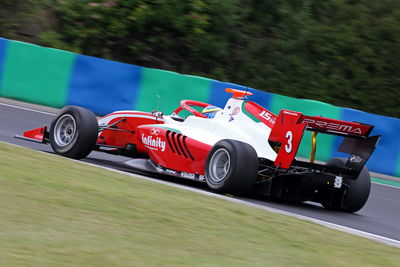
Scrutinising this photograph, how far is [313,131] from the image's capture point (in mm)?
9102

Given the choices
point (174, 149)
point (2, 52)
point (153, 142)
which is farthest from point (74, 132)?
point (2, 52)

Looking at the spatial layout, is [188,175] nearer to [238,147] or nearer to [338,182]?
[238,147]

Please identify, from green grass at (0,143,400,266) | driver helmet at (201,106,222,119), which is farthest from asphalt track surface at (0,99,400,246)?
green grass at (0,143,400,266)

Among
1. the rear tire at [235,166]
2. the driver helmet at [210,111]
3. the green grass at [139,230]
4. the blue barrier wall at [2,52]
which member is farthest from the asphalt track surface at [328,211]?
the blue barrier wall at [2,52]

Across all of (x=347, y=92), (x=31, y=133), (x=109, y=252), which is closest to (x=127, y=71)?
(x=31, y=133)

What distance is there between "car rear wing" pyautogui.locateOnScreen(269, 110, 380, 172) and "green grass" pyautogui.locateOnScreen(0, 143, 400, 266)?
1.15 m

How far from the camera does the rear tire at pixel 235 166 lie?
8.90m

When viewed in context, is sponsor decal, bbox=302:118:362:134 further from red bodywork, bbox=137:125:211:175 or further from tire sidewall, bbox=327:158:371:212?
red bodywork, bbox=137:125:211:175

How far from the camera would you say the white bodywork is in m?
9.42

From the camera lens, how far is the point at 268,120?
383 inches

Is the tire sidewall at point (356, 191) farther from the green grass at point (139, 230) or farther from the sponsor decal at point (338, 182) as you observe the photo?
the green grass at point (139, 230)

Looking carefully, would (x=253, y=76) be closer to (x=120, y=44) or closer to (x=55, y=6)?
(x=120, y=44)

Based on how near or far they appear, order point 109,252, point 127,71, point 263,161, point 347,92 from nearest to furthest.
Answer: point 109,252
point 263,161
point 127,71
point 347,92

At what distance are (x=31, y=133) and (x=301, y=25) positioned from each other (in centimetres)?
1262
